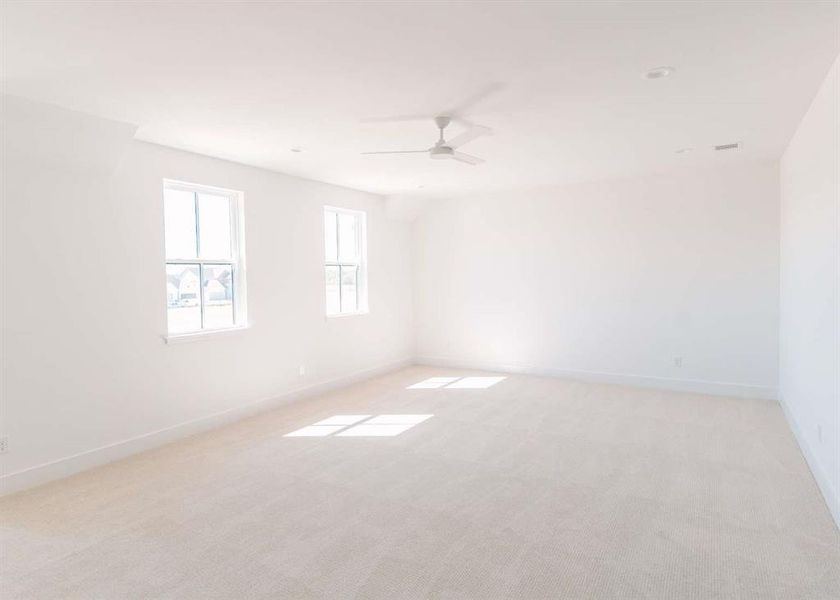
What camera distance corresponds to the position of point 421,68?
2.72m

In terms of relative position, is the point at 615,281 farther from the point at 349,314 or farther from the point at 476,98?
the point at 476,98

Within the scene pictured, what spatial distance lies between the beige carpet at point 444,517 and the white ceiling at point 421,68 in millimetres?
2512

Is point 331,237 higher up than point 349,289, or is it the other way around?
point 331,237

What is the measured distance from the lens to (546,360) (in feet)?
A: 21.9

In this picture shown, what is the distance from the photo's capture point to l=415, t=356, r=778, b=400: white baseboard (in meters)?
5.45

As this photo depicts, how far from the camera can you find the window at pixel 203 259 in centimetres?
445

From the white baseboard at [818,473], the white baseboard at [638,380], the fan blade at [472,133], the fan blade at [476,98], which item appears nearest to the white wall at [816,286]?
the white baseboard at [818,473]

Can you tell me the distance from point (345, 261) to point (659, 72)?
444 centimetres

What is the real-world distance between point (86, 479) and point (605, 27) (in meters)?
4.26

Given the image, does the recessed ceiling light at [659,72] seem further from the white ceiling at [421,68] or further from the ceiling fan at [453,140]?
the ceiling fan at [453,140]

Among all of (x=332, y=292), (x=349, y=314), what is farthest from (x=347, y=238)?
(x=349, y=314)

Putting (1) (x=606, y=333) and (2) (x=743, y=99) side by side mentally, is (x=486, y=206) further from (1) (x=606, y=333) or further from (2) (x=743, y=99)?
(2) (x=743, y=99)

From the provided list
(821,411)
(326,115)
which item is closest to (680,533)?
(821,411)

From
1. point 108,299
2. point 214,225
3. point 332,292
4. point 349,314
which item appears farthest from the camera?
point 349,314
